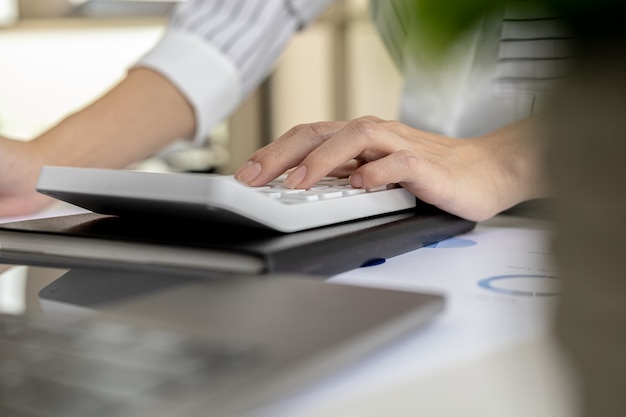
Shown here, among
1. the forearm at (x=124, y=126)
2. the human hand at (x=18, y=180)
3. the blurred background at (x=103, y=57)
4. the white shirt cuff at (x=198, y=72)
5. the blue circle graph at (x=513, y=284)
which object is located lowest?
the blue circle graph at (x=513, y=284)

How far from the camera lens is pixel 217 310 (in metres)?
0.30

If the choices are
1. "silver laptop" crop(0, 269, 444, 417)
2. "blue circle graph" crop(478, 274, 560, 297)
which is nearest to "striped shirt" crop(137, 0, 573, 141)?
"blue circle graph" crop(478, 274, 560, 297)

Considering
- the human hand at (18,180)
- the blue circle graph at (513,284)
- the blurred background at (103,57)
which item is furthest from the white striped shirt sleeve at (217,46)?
the blurred background at (103,57)

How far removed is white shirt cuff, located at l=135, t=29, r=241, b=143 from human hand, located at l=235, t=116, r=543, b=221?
433mm

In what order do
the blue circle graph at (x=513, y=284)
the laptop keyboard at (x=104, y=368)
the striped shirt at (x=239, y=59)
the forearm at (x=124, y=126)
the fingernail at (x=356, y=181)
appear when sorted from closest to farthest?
the laptop keyboard at (x=104, y=368)
the blue circle graph at (x=513, y=284)
the fingernail at (x=356, y=181)
the forearm at (x=124, y=126)
the striped shirt at (x=239, y=59)

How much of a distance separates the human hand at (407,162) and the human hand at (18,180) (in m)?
0.30

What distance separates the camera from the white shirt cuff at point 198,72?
1.03 m

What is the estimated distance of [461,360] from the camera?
11.0 inches

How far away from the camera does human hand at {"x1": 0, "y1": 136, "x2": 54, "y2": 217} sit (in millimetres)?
766

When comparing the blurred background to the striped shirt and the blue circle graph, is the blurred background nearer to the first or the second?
the striped shirt

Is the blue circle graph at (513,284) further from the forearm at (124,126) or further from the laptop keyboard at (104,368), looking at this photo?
the forearm at (124,126)

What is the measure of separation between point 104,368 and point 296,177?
34cm

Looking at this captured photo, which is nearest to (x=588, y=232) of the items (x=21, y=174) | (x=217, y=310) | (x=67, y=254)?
(x=217, y=310)

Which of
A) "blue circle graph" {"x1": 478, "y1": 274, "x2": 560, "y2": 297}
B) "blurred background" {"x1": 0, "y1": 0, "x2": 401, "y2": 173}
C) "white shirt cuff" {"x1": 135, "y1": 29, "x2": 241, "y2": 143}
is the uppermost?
"blurred background" {"x1": 0, "y1": 0, "x2": 401, "y2": 173}
